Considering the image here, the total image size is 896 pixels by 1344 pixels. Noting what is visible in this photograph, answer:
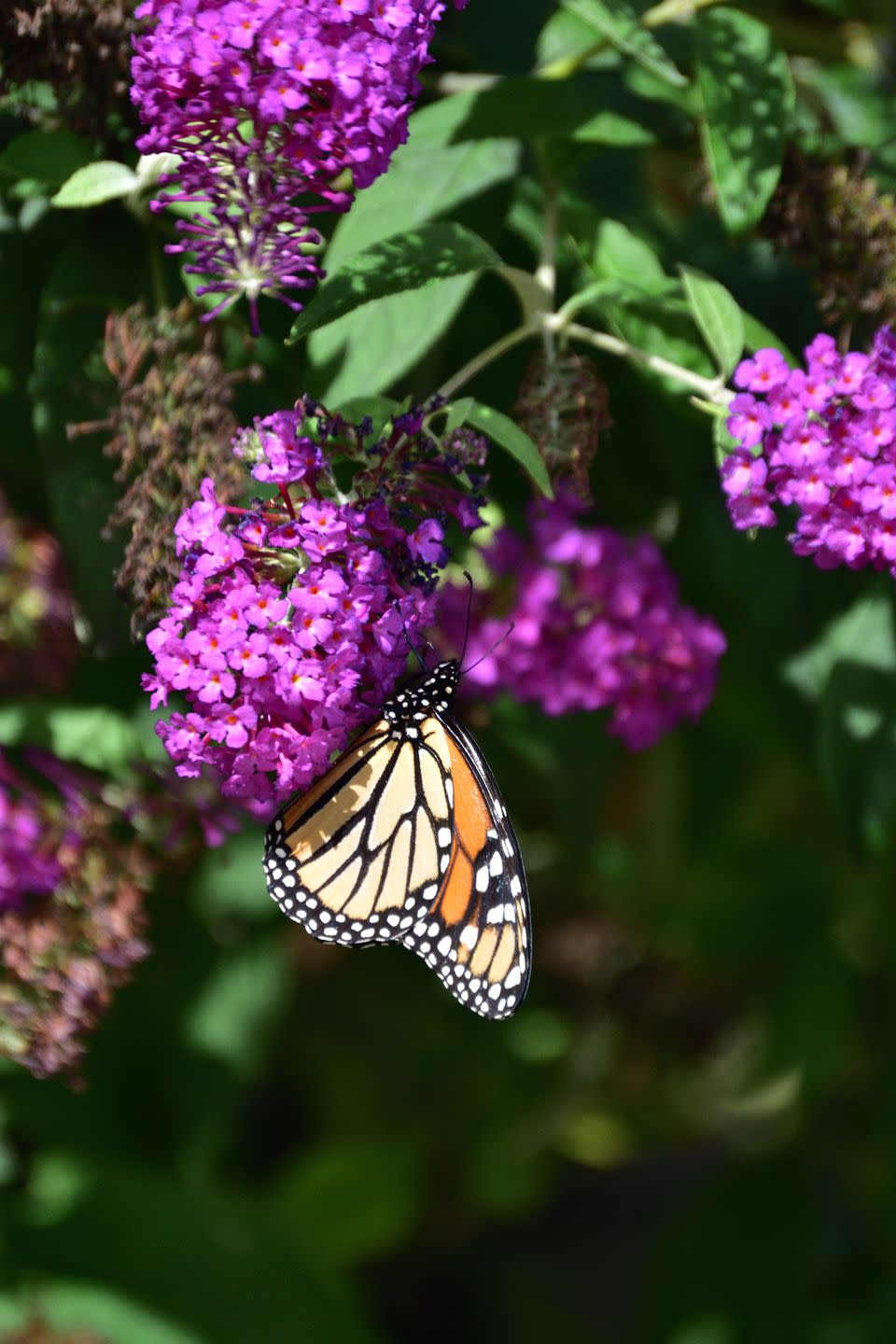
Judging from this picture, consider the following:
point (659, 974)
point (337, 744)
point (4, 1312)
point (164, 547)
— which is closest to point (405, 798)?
point (337, 744)

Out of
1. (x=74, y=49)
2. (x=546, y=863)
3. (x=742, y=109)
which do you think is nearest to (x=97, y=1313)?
(x=546, y=863)

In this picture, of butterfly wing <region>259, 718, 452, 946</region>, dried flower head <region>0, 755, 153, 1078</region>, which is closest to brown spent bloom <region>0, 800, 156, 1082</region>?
dried flower head <region>0, 755, 153, 1078</region>

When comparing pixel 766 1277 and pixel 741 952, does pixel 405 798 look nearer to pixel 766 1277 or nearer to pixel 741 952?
pixel 741 952

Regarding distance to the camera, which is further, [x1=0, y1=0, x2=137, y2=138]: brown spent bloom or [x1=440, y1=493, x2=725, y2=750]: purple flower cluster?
[x1=440, y1=493, x2=725, y2=750]: purple flower cluster

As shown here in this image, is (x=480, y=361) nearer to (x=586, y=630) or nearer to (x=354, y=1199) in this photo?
(x=586, y=630)

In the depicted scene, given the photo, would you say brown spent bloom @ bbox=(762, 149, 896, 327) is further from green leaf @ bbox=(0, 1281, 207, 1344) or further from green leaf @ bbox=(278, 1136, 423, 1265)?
green leaf @ bbox=(278, 1136, 423, 1265)
